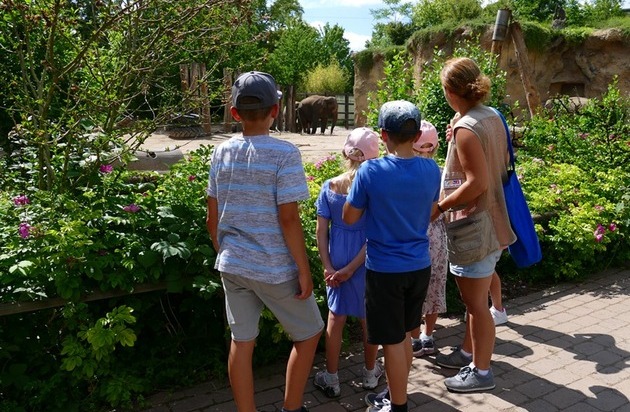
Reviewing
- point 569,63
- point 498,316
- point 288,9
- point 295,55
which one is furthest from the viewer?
point 288,9

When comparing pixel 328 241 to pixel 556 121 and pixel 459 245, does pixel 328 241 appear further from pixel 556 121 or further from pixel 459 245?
pixel 556 121

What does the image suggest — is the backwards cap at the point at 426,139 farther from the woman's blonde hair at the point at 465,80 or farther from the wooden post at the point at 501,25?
the wooden post at the point at 501,25

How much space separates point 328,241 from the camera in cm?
303

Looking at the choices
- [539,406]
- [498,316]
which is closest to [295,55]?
[498,316]

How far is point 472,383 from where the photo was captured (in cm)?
317

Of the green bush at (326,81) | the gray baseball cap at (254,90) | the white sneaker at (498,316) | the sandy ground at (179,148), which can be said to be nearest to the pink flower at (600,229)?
the white sneaker at (498,316)

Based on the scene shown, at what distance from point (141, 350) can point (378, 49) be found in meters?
26.3

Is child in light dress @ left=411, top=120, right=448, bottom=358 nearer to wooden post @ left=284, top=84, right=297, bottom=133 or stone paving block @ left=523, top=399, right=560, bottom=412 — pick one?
stone paving block @ left=523, top=399, right=560, bottom=412

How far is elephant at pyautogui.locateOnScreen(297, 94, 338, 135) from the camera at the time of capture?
25109 millimetres

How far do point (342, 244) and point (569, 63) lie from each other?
22.5 m

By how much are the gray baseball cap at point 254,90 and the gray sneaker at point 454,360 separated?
1972mm

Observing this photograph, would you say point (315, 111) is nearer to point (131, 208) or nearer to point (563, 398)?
point (131, 208)

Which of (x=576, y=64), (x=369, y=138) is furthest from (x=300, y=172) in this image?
(x=576, y=64)

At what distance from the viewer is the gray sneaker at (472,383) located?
317 cm
